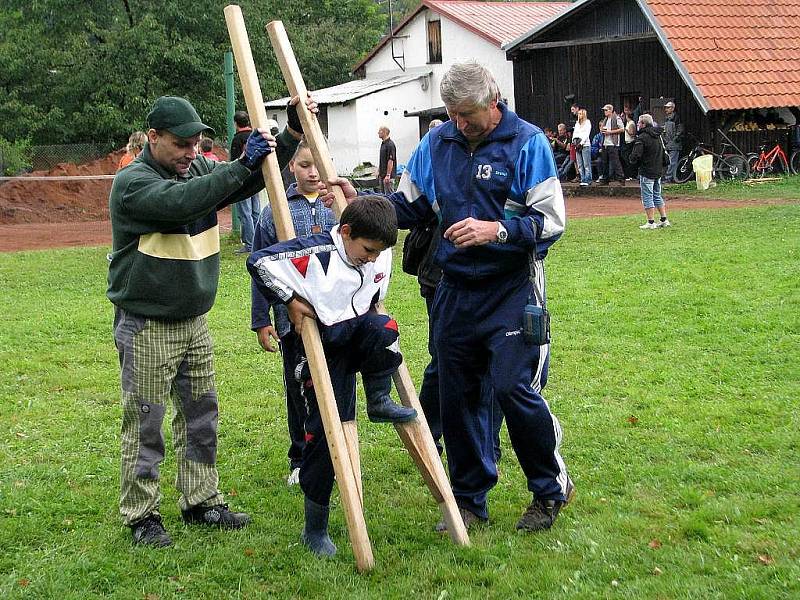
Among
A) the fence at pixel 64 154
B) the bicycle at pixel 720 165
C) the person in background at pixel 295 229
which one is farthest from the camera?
the fence at pixel 64 154

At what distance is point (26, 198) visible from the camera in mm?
28125

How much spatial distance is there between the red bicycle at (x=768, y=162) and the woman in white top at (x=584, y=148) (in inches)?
157

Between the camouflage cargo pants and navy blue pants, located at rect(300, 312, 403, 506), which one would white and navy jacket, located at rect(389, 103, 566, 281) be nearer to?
navy blue pants, located at rect(300, 312, 403, 506)

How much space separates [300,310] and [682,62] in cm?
2361

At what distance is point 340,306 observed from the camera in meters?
4.39

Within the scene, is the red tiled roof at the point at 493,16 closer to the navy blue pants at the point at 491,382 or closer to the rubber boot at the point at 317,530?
the navy blue pants at the point at 491,382

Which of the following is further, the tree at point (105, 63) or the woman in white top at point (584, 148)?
the tree at point (105, 63)

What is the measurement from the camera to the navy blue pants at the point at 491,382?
480 cm

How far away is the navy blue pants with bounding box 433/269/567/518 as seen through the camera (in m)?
4.80

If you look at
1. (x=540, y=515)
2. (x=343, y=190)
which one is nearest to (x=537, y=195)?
(x=343, y=190)

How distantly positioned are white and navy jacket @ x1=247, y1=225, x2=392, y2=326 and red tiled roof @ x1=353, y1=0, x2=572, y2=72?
33.2 m

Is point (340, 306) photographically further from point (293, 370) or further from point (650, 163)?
point (650, 163)

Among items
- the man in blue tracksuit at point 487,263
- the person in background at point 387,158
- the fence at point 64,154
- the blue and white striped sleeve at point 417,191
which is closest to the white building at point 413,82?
the fence at point 64,154

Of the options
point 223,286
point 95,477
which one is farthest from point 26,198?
point 95,477
